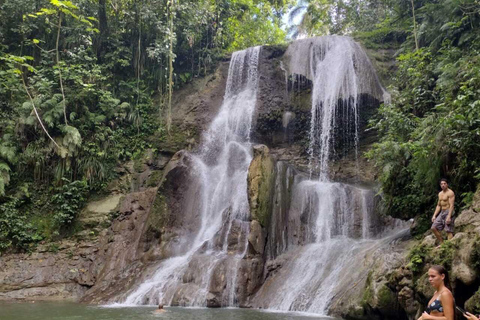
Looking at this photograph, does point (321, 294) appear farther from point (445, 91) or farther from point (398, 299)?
point (445, 91)

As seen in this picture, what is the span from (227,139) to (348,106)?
18.6 ft

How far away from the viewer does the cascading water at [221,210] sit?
1190 cm

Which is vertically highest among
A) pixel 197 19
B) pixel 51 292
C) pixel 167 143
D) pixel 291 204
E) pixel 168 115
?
pixel 197 19

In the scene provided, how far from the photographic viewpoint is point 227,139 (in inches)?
786

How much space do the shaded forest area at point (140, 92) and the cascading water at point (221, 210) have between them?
238 cm

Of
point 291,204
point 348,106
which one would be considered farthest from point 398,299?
point 348,106

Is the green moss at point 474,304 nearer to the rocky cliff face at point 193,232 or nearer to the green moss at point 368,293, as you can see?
the rocky cliff face at point 193,232

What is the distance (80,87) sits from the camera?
18.6 m

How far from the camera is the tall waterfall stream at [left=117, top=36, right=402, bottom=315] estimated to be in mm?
11461

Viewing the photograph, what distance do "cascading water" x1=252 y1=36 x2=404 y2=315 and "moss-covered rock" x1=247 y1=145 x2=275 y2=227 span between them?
42cm

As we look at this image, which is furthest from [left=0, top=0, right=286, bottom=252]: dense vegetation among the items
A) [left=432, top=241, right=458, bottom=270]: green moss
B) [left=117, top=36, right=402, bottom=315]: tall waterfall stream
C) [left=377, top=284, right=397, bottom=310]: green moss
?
[left=432, top=241, right=458, bottom=270]: green moss

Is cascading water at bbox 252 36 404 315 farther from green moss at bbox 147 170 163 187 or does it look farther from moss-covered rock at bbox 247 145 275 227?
green moss at bbox 147 170 163 187

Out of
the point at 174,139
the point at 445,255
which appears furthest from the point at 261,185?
the point at 174,139

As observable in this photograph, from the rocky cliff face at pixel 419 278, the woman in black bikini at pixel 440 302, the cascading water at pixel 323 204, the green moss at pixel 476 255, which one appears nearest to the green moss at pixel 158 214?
the cascading water at pixel 323 204
